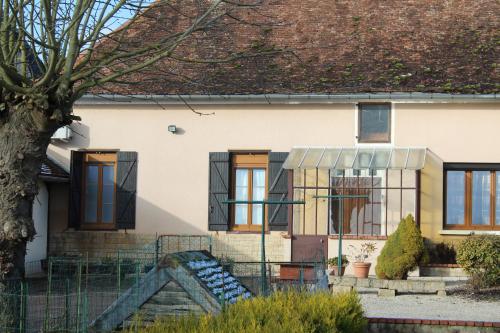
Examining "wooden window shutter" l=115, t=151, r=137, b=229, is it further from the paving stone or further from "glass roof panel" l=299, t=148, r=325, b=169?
the paving stone

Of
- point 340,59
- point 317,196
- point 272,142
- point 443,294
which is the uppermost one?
point 340,59

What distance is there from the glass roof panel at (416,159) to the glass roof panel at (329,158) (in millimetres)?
1596

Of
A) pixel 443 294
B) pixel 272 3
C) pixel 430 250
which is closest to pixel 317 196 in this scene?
pixel 430 250

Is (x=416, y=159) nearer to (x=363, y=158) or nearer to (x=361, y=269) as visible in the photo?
(x=363, y=158)

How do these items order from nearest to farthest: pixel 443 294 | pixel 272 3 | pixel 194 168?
pixel 443 294
pixel 194 168
pixel 272 3

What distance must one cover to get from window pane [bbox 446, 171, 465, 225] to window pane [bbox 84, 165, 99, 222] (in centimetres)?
810

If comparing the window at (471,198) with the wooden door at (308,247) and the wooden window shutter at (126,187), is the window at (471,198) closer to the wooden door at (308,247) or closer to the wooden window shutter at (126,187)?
the wooden door at (308,247)

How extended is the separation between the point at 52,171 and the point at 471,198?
30.7 ft

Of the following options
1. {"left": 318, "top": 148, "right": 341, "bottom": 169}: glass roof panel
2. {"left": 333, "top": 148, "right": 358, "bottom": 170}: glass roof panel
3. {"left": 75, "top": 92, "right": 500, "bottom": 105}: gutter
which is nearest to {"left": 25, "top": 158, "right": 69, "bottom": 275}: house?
{"left": 75, "top": 92, "right": 500, "bottom": 105}: gutter

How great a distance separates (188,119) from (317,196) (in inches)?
143

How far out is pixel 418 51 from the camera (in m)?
20.8

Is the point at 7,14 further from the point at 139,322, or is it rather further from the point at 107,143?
the point at 107,143

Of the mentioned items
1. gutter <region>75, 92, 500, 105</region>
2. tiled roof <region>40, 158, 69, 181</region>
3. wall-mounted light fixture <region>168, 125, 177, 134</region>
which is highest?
gutter <region>75, 92, 500, 105</region>

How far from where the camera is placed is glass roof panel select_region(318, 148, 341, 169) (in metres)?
19.0
